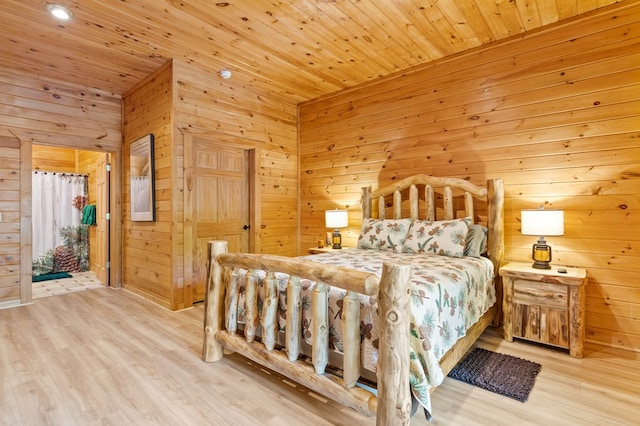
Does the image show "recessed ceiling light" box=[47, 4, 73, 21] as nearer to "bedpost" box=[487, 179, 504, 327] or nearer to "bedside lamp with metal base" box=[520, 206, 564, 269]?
"bedpost" box=[487, 179, 504, 327]

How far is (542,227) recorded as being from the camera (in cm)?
264

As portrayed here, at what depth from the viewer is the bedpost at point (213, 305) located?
2359 mm

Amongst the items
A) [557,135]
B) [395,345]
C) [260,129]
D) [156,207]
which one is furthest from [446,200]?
[156,207]

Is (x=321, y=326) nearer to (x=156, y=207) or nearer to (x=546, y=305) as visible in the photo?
(x=546, y=305)

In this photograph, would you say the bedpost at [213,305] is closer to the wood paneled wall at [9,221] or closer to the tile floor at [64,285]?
the wood paneled wall at [9,221]

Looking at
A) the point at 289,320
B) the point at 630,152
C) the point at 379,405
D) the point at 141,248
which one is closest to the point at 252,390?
the point at 289,320

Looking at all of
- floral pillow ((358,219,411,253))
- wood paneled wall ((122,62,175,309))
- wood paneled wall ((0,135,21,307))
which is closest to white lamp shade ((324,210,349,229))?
floral pillow ((358,219,411,253))

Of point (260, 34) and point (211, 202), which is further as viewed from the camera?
point (211, 202)

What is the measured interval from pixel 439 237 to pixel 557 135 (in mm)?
1376

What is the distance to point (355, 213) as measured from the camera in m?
4.42

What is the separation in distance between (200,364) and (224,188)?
240cm

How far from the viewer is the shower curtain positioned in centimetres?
575

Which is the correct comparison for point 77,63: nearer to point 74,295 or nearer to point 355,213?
point 74,295

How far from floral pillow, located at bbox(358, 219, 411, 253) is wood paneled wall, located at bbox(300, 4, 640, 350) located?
2.33 ft
